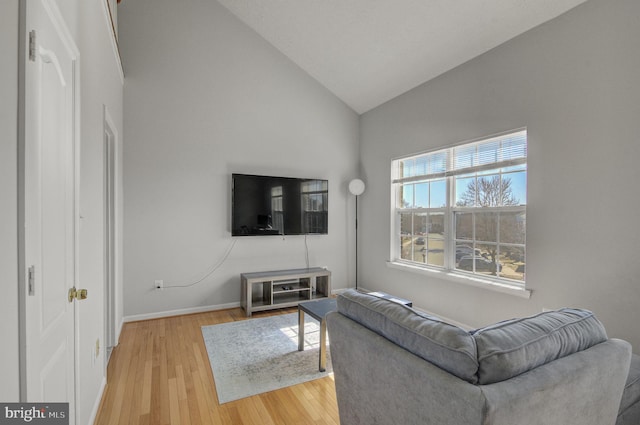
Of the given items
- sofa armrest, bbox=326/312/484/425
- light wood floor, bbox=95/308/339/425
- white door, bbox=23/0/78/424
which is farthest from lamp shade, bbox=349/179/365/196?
white door, bbox=23/0/78/424

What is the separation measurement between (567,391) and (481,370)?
0.36 meters

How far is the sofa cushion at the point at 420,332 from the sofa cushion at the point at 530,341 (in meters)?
0.05

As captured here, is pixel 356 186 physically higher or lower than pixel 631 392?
higher

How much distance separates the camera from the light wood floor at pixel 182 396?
200 centimetres

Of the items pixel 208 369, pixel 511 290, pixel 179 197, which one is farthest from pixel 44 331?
pixel 511 290

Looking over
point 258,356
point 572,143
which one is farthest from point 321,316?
point 572,143

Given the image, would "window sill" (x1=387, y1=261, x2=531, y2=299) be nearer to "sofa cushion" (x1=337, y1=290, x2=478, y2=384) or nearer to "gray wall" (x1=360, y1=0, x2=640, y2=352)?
"gray wall" (x1=360, y1=0, x2=640, y2=352)

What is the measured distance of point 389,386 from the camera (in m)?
1.22

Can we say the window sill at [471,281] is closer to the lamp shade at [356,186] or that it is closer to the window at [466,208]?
the window at [466,208]

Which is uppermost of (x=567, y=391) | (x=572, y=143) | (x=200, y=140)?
(x=200, y=140)

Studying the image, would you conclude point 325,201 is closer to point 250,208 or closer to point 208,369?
point 250,208

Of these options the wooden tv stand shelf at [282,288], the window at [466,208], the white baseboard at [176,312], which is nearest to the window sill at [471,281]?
the window at [466,208]

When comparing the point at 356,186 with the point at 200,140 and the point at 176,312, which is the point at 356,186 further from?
the point at 176,312

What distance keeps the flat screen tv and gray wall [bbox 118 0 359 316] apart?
15 centimetres
